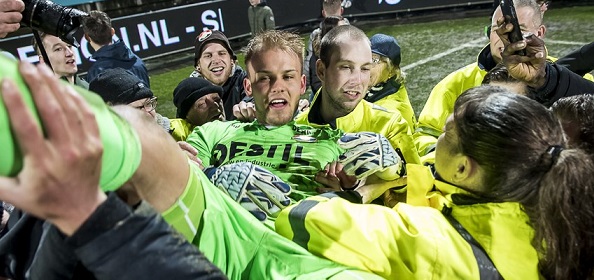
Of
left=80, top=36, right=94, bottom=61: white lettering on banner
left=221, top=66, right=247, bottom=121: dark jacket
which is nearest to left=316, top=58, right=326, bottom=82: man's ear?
left=221, top=66, right=247, bottom=121: dark jacket

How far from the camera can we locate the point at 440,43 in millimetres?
9289

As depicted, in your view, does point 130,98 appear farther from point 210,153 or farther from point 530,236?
point 530,236

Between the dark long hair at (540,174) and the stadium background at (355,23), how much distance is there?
552cm

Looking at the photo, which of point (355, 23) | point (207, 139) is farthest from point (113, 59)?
point (355, 23)

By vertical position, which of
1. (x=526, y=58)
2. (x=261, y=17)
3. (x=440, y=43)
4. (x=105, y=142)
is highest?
(x=105, y=142)

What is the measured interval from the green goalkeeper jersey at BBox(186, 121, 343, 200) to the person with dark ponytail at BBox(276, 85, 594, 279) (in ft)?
2.06

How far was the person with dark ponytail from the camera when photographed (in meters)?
1.28

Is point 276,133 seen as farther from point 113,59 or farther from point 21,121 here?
point 113,59

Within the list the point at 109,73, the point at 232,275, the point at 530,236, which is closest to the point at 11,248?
the point at 232,275

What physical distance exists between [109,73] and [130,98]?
341 mm

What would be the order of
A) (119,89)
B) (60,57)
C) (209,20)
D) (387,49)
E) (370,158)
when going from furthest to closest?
1. (209,20)
2. (60,57)
3. (387,49)
4. (119,89)
5. (370,158)

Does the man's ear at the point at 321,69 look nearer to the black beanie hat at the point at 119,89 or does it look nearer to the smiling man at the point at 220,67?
the black beanie hat at the point at 119,89

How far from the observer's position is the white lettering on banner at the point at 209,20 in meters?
10.1

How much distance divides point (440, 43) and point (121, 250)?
9200 mm
